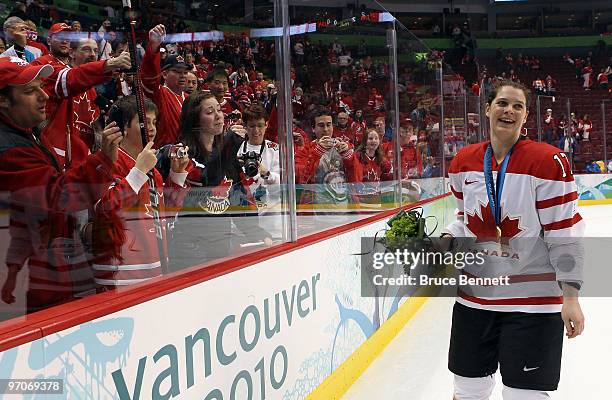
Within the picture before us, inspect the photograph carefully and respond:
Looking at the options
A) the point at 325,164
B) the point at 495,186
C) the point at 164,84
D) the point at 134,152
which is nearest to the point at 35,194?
the point at 134,152

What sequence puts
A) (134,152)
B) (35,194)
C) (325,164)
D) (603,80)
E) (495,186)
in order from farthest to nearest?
(603,80) → (325,164) → (495,186) → (134,152) → (35,194)

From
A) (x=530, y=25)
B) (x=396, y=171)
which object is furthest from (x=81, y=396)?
(x=530, y=25)

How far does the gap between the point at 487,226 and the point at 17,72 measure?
1.31 metres

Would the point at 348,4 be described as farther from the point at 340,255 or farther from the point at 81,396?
the point at 81,396

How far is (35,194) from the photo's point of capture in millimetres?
1269

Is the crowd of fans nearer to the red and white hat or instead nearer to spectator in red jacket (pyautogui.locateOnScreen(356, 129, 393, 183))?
the red and white hat

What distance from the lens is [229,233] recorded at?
7.11ft

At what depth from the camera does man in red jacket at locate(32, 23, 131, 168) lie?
140 cm

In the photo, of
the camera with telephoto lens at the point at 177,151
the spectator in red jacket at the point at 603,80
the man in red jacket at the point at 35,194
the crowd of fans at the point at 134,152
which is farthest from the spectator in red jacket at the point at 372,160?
the spectator in red jacket at the point at 603,80

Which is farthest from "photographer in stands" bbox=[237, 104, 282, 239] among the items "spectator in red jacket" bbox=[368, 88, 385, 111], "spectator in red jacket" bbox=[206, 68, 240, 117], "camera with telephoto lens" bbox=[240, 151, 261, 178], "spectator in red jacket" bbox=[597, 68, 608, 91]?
"spectator in red jacket" bbox=[597, 68, 608, 91]

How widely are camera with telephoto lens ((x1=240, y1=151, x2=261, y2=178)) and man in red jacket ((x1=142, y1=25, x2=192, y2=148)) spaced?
0.53 m

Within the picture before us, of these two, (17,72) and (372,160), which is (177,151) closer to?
(17,72)

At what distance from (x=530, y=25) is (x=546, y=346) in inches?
818

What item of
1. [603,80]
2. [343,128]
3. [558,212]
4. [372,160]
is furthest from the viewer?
[603,80]
